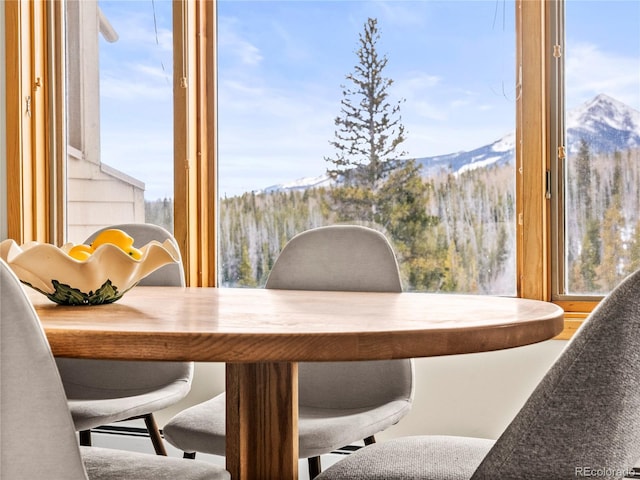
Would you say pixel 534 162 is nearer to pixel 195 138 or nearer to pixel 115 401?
pixel 195 138

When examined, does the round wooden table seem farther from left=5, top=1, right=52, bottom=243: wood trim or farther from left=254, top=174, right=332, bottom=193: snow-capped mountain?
left=5, top=1, right=52, bottom=243: wood trim

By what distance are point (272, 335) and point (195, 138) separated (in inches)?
90.1

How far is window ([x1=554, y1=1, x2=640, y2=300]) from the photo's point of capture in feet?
8.08

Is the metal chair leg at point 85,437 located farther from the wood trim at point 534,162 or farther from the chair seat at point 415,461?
the wood trim at point 534,162

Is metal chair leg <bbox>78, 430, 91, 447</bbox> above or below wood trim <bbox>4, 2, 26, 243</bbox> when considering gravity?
below

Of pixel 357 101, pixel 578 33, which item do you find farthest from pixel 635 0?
pixel 357 101

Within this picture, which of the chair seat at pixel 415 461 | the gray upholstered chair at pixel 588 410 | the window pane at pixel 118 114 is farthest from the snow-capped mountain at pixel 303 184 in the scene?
the gray upholstered chair at pixel 588 410

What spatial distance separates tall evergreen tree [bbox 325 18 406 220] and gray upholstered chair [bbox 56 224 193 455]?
0.86 meters

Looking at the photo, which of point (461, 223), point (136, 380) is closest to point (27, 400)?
point (136, 380)

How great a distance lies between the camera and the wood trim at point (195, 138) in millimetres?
2996

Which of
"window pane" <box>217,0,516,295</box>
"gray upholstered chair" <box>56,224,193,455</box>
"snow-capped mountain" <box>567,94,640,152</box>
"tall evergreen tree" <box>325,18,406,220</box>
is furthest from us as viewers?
"tall evergreen tree" <box>325,18,406,220</box>

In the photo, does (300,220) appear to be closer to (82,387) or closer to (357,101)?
(357,101)

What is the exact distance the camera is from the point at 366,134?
111 inches

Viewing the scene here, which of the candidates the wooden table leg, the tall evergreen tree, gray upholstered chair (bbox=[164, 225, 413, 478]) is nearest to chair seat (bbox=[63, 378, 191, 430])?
gray upholstered chair (bbox=[164, 225, 413, 478])
